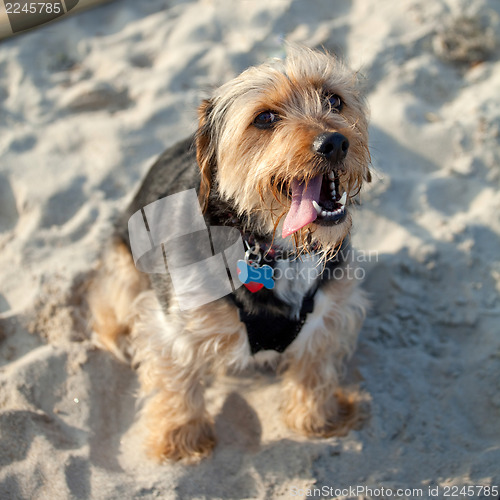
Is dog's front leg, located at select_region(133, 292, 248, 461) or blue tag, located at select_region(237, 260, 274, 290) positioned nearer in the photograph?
blue tag, located at select_region(237, 260, 274, 290)

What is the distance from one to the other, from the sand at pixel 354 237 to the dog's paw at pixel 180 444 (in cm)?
7

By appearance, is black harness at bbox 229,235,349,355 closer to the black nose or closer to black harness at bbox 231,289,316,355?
black harness at bbox 231,289,316,355

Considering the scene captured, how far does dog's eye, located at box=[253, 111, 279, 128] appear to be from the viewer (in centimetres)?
245

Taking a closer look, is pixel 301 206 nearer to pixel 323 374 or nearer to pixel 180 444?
pixel 323 374

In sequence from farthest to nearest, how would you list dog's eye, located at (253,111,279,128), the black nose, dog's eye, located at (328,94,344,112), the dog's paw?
1. the dog's paw
2. dog's eye, located at (328,94,344,112)
3. dog's eye, located at (253,111,279,128)
4. the black nose

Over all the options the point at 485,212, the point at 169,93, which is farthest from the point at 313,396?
the point at 169,93

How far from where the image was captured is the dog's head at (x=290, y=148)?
225 cm

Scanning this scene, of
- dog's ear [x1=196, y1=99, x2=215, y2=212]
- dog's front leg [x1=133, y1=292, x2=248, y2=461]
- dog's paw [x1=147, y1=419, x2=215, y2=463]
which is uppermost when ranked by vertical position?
dog's ear [x1=196, y1=99, x2=215, y2=212]

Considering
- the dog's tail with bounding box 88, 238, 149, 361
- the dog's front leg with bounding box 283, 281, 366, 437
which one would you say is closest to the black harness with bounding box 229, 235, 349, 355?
the dog's front leg with bounding box 283, 281, 366, 437

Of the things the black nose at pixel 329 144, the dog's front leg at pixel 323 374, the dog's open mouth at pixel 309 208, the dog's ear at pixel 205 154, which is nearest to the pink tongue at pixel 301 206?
the dog's open mouth at pixel 309 208

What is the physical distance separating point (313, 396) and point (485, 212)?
2050mm

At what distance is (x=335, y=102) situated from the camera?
2.61m

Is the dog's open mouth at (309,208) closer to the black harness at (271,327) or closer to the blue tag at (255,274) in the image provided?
the blue tag at (255,274)

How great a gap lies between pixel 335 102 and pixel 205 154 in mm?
701
